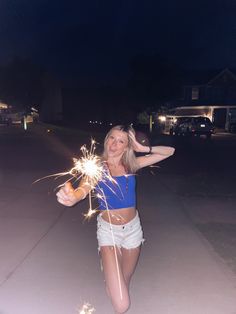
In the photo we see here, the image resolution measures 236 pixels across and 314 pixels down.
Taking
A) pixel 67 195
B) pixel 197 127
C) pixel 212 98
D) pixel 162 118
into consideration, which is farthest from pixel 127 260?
pixel 212 98

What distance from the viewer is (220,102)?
4900 cm

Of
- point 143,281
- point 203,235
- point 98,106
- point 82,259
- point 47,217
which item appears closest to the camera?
point 143,281

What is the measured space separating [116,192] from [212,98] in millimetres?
47937

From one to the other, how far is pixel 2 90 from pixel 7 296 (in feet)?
250

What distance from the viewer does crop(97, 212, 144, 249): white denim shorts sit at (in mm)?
3746

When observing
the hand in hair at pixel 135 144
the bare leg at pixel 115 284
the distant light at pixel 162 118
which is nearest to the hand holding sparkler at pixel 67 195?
the bare leg at pixel 115 284

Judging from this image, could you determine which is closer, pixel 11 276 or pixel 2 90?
pixel 11 276

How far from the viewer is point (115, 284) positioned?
11.7ft

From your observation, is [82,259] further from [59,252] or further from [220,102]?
[220,102]

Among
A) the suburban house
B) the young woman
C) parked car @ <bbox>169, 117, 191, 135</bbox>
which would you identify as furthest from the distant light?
the young woman

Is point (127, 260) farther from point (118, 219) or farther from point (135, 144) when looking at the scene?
point (135, 144)

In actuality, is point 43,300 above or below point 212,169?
above

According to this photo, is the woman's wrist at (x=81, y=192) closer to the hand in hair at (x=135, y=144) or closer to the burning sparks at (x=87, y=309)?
the hand in hair at (x=135, y=144)

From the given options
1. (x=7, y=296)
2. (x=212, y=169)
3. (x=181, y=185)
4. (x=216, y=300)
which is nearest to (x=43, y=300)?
(x=7, y=296)
